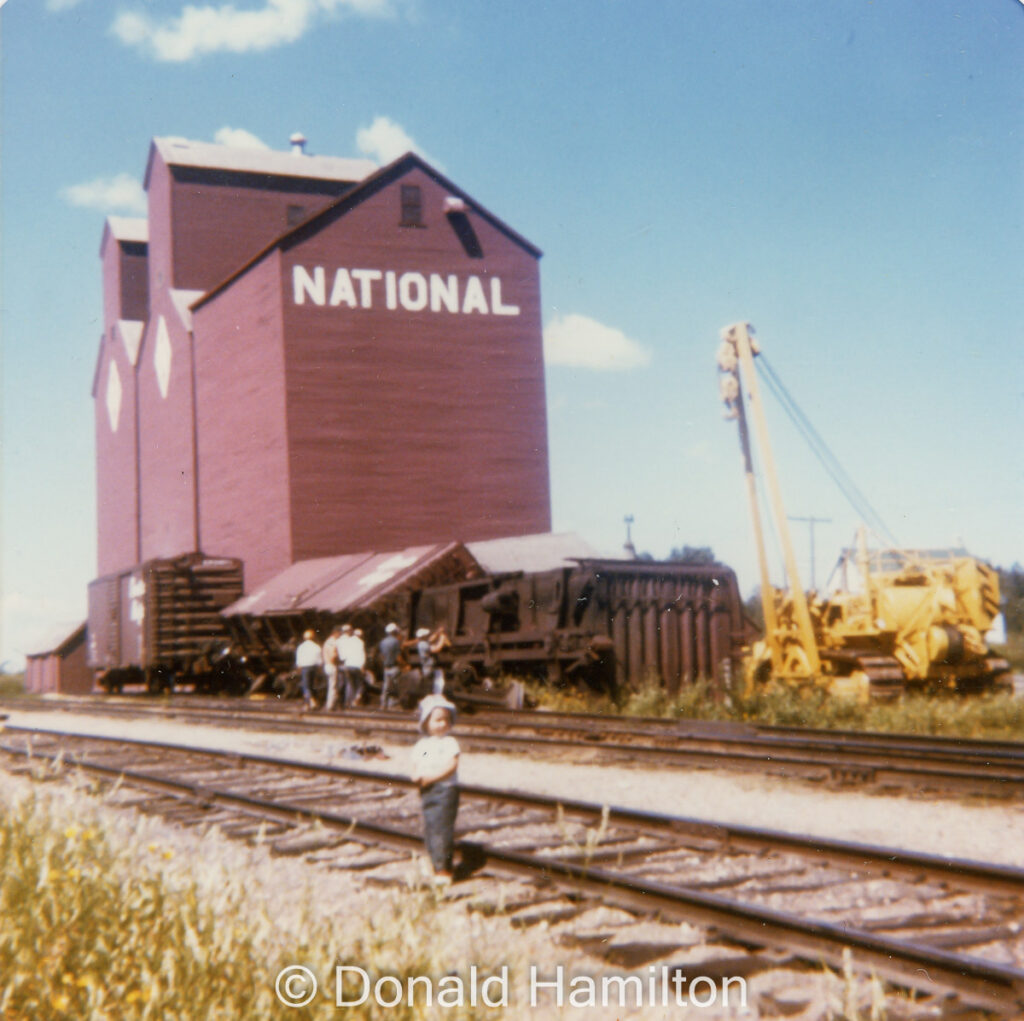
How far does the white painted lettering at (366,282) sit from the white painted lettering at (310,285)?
0.98 metres

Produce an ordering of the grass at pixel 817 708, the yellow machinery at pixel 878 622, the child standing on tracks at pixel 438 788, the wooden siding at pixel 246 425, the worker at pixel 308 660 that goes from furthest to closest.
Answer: the wooden siding at pixel 246 425 → the worker at pixel 308 660 → the yellow machinery at pixel 878 622 → the grass at pixel 817 708 → the child standing on tracks at pixel 438 788

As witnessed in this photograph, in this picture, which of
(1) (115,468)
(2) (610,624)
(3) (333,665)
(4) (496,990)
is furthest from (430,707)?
(1) (115,468)

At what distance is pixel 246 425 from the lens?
32.4m

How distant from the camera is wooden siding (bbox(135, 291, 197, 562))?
120 ft

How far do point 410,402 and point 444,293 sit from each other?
3574mm

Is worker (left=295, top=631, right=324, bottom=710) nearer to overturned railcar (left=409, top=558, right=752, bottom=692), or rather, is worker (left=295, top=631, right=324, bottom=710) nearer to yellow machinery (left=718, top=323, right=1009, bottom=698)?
overturned railcar (left=409, top=558, right=752, bottom=692)

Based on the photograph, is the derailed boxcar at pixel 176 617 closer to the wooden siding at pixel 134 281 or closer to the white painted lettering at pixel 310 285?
the white painted lettering at pixel 310 285

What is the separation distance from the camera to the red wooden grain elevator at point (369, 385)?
3031cm

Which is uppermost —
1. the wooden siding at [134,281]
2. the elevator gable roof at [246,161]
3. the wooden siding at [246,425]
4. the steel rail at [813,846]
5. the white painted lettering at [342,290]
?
the elevator gable roof at [246,161]

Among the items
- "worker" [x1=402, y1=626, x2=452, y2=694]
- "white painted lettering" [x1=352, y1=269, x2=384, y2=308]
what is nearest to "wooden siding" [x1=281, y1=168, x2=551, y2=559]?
"white painted lettering" [x1=352, y1=269, x2=384, y2=308]

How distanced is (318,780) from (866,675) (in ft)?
29.1

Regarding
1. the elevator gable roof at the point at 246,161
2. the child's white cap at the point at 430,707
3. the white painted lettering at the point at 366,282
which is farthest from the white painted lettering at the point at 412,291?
the child's white cap at the point at 430,707

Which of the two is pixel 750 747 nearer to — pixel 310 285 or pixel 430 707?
Answer: pixel 430 707

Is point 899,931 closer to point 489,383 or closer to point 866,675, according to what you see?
point 866,675
